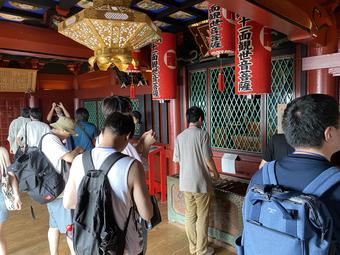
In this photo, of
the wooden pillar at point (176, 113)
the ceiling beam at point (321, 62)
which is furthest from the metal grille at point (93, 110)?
the ceiling beam at point (321, 62)

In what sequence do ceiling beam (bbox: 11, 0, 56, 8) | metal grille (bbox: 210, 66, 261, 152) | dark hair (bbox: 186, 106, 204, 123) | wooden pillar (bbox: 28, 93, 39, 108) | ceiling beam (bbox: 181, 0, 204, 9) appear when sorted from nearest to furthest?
ceiling beam (bbox: 11, 0, 56, 8) → dark hair (bbox: 186, 106, 204, 123) → ceiling beam (bbox: 181, 0, 204, 9) → metal grille (bbox: 210, 66, 261, 152) → wooden pillar (bbox: 28, 93, 39, 108)

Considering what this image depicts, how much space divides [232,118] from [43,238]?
2.96 meters

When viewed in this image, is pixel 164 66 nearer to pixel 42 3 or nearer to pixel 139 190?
pixel 42 3

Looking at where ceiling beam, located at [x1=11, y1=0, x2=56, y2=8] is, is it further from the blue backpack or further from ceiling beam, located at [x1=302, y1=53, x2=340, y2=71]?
the blue backpack

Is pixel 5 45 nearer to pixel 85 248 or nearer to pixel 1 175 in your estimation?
pixel 1 175

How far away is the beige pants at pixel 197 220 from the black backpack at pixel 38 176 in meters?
1.38

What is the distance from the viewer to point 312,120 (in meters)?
0.99

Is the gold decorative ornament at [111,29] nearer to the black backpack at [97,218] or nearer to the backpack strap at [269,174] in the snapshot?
the black backpack at [97,218]

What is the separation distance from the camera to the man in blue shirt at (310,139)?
97cm

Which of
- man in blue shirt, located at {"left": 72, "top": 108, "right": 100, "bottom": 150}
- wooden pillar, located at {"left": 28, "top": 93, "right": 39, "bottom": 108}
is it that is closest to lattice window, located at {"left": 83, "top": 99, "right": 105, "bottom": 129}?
wooden pillar, located at {"left": 28, "top": 93, "right": 39, "bottom": 108}

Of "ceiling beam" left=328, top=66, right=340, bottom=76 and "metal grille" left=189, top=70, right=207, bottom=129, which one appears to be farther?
"metal grille" left=189, top=70, right=207, bottom=129

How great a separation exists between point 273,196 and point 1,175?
89.7 inches

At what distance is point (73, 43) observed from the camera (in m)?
3.74

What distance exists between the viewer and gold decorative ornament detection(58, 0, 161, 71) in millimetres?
1728
